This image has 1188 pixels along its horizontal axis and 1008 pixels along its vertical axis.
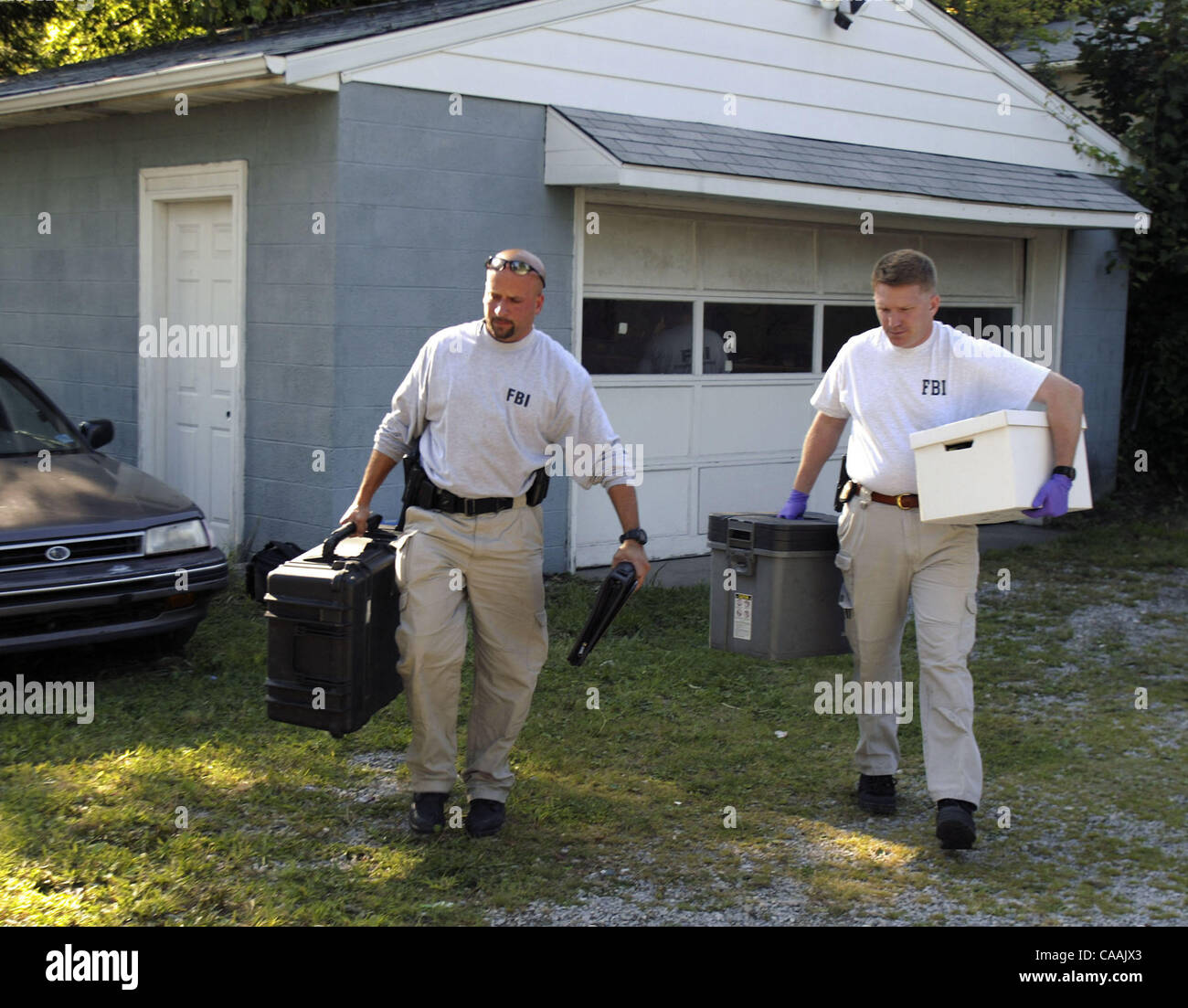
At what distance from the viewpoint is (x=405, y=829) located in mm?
4926

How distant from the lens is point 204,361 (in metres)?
9.42

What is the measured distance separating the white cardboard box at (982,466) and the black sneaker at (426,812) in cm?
195

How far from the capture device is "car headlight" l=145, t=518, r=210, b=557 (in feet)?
21.7

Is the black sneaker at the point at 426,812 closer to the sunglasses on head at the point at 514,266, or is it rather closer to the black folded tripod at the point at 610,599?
the black folded tripod at the point at 610,599

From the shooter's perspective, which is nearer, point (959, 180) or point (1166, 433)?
point (959, 180)

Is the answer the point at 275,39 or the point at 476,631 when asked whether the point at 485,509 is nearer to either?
the point at 476,631

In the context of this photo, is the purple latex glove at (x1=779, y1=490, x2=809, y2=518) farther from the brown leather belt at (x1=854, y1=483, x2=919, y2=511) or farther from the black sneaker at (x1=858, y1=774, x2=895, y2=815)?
the black sneaker at (x1=858, y1=774, x2=895, y2=815)

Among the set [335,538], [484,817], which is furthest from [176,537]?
[484,817]

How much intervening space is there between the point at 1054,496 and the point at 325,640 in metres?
2.50

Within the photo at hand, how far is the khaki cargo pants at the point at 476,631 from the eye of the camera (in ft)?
15.5

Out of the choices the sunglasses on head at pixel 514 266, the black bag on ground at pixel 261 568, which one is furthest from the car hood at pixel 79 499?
the sunglasses on head at pixel 514 266
